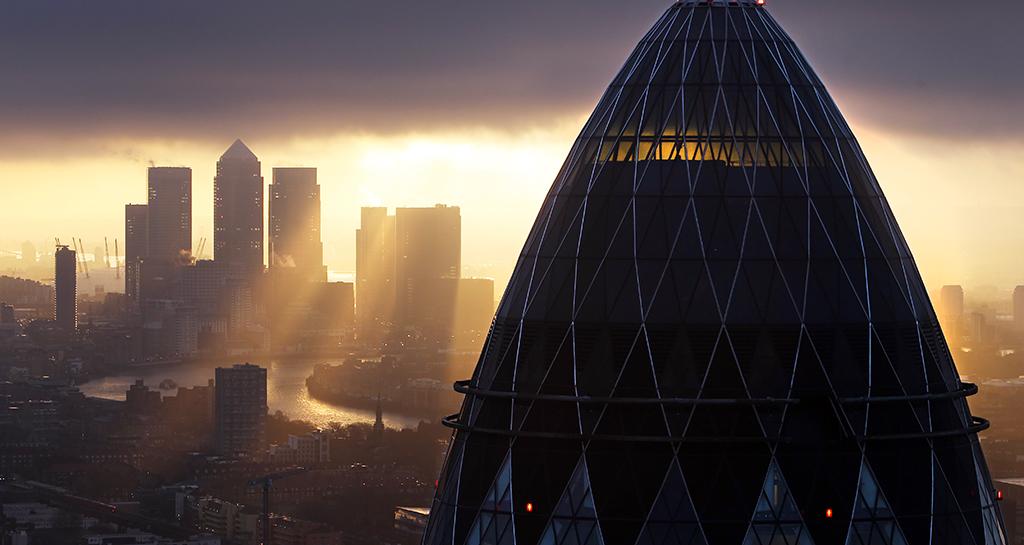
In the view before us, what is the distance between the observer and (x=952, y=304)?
98.7 m

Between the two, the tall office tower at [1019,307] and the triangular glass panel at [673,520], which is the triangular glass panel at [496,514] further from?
the tall office tower at [1019,307]

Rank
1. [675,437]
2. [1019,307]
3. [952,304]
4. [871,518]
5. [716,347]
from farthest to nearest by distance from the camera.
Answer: [1019,307], [952,304], [871,518], [716,347], [675,437]

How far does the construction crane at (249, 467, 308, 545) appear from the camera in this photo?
14875cm

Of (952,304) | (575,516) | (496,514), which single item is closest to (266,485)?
(952,304)

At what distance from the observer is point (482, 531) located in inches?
1332

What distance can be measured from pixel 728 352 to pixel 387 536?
350 feet

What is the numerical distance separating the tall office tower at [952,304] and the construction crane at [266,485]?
55.8 metres

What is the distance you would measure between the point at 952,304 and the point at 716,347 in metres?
67.5

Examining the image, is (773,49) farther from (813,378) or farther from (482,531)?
(482,531)

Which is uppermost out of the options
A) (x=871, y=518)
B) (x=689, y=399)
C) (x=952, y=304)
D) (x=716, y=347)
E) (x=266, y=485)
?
(x=952, y=304)

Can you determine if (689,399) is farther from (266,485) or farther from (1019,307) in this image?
(266,485)

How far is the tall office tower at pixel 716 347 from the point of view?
107 feet

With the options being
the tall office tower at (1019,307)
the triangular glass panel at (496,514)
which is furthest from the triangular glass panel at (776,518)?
the tall office tower at (1019,307)

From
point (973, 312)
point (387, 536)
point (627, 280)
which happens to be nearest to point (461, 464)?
point (627, 280)
